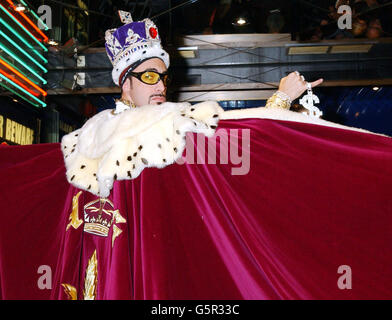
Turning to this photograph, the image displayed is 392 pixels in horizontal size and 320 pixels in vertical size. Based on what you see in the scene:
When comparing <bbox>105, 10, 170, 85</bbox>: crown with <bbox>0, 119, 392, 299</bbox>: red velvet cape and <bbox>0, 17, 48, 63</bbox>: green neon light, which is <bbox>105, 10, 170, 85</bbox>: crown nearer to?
<bbox>0, 119, 392, 299</bbox>: red velvet cape

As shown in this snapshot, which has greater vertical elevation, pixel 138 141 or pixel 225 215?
pixel 138 141

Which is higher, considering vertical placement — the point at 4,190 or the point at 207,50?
the point at 207,50

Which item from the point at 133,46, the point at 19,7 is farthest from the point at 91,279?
the point at 19,7

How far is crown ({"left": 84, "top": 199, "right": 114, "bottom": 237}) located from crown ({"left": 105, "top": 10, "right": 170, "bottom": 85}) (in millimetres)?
801

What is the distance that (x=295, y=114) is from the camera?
1791 mm

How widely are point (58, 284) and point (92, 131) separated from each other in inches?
25.4

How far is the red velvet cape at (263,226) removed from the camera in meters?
1.63

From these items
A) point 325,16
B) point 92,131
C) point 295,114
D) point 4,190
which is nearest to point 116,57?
point 92,131

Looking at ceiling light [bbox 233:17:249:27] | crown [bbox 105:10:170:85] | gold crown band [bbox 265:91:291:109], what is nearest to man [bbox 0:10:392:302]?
gold crown band [bbox 265:91:291:109]

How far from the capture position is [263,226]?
1685 millimetres

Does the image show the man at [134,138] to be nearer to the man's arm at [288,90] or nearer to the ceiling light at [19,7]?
the man's arm at [288,90]

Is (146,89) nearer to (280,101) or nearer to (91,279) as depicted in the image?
(280,101)

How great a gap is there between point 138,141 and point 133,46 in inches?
32.8
